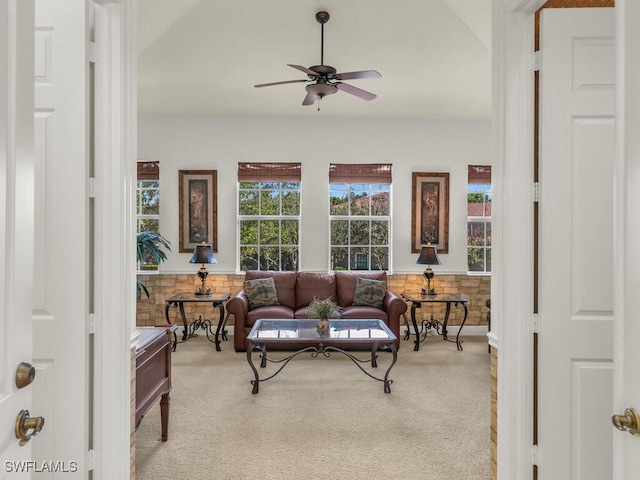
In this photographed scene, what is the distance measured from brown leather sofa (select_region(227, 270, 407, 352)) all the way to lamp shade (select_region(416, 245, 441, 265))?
55cm

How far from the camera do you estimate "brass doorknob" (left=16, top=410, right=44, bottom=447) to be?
0.99 metres

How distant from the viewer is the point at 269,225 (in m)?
6.12

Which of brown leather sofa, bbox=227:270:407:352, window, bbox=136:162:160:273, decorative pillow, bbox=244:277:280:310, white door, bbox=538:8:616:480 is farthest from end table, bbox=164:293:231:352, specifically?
white door, bbox=538:8:616:480

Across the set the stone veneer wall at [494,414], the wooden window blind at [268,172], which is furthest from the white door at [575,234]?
the wooden window blind at [268,172]

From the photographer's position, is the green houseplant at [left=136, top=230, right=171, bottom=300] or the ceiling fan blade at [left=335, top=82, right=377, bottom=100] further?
the green houseplant at [left=136, top=230, right=171, bottom=300]

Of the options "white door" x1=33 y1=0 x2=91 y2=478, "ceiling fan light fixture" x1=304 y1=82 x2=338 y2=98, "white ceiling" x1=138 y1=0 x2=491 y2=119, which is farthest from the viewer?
"white ceiling" x1=138 y1=0 x2=491 y2=119

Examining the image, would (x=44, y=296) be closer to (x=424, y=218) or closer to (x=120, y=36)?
(x=120, y=36)

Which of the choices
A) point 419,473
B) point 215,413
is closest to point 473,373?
point 419,473

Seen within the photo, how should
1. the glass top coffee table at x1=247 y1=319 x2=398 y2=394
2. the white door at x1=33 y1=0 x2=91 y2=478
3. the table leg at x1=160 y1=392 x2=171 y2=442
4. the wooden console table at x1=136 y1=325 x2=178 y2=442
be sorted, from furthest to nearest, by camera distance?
the glass top coffee table at x1=247 y1=319 x2=398 y2=394 < the table leg at x1=160 y1=392 x2=171 y2=442 < the wooden console table at x1=136 y1=325 x2=178 y2=442 < the white door at x1=33 y1=0 x2=91 y2=478

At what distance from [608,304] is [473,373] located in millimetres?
2821

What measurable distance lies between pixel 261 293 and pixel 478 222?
136 inches

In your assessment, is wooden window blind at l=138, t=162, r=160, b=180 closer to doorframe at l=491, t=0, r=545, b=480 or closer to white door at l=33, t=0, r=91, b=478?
white door at l=33, t=0, r=91, b=478

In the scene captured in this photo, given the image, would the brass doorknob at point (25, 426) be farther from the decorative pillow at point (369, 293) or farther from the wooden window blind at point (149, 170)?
the wooden window blind at point (149, 170)

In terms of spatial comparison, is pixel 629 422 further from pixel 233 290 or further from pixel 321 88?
pixel 233 290
